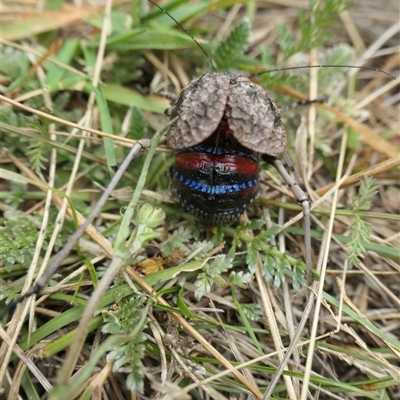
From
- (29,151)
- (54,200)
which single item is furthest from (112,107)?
(54,200)

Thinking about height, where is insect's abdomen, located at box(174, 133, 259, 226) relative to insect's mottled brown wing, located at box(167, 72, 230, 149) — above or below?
below

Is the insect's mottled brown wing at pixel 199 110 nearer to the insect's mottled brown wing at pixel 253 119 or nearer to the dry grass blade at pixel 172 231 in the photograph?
the insect's mottled brown wing at pixel 253 119

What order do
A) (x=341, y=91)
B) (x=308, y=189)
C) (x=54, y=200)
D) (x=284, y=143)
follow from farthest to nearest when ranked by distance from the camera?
(x=341, y=91), (x=308, y=189), (x=54, y=200), (x=284, y=143)

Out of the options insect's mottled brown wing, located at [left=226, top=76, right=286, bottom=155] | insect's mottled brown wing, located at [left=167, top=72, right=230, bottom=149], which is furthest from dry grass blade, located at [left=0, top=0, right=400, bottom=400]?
insect's mottled brown wing, located at [left=226, top=76, right=286, bottom=155]

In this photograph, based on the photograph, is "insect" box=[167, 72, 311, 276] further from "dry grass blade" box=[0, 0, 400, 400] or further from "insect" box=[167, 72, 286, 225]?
"dry grass blade" box=[0, 0, 400, 400]

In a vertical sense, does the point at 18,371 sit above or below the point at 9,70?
below

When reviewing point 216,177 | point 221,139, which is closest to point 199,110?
point 221,139

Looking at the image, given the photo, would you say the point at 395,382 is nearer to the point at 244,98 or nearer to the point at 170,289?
the point at 170,289
